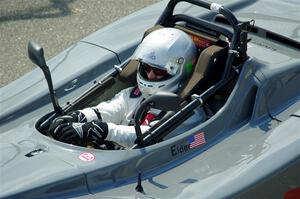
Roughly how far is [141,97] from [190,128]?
47 cm

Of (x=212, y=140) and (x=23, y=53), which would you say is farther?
(x=23, y=53)

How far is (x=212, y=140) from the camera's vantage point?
397 centimetres

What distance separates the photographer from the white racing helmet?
405 centimetres

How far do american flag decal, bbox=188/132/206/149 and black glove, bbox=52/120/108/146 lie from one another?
1.57 ft

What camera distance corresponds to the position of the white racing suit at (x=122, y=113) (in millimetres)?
3955

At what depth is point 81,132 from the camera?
389cm

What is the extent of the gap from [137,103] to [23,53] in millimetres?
2720

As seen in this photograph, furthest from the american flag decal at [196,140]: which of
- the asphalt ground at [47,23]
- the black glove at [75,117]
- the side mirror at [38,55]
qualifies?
the asphalt ground at [47,23]

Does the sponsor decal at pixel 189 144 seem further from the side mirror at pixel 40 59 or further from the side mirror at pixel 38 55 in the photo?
the side mirror at pixel 38 55

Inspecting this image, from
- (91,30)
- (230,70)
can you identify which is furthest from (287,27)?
(91,30)

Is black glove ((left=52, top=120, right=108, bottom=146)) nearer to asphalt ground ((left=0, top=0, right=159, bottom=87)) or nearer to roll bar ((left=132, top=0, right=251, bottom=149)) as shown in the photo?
roll bar ((left=132, top=0, right=251, bottom=149))

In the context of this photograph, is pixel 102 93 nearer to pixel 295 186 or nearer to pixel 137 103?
pixel 137 103

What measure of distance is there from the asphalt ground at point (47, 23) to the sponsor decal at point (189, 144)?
2.83 meters

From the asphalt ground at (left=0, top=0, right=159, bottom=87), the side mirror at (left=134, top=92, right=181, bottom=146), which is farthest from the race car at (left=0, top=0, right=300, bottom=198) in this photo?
the asphalt ground at (left=0, top=0, right=159, bottom=87)
